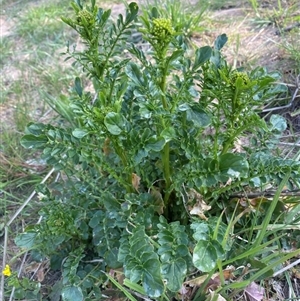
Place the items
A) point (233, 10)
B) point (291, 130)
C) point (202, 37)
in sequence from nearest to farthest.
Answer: point (291, 130) < point (202, 37) < point (233, 10)

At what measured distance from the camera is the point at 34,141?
112 centimetres

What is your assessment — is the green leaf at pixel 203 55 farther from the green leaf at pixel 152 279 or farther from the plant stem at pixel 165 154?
the green leaf at pixel 152 279

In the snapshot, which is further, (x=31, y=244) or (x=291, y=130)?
(x=291, y=130)

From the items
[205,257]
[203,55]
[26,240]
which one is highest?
[203,55]

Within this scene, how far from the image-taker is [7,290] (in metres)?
1.43

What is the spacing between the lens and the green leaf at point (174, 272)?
1000 millimetres

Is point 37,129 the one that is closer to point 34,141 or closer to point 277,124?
point 34,141

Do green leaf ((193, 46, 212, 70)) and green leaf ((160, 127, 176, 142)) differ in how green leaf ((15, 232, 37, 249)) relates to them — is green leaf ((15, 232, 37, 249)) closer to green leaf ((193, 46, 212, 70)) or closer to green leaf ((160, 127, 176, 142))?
green leaf ((160, 127, 176, 142))

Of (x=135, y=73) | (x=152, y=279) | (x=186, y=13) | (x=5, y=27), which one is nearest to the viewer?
(x=152, y=279)

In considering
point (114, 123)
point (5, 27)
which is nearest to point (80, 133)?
point (114, 123)

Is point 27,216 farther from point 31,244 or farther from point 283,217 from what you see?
point 283,217

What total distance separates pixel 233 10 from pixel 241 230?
70.0 inches

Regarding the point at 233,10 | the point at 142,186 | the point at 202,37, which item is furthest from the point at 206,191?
the point at 233,10

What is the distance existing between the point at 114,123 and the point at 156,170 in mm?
338
